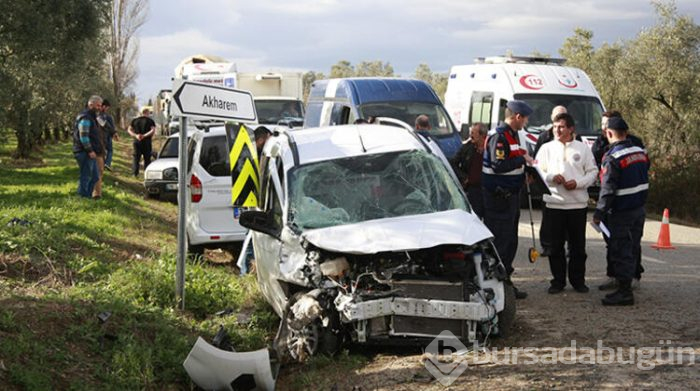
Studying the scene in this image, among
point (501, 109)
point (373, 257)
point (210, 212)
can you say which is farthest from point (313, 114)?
point (373, 257)

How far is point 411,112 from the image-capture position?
1554 centimetres

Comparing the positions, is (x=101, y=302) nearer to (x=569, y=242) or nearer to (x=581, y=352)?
(x=581, y=352)

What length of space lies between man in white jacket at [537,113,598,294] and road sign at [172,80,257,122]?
10.6 ft

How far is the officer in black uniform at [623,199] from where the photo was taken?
25.7 ft

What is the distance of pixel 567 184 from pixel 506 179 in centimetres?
63

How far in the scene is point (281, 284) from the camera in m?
6.93

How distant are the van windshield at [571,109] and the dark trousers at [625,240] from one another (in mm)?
9264

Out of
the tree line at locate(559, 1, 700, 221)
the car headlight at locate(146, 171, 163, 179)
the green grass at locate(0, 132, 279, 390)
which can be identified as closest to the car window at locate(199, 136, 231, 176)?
the green grass at locate(0, 132, 279, 390)

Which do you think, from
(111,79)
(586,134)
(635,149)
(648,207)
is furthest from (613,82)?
(111,79)

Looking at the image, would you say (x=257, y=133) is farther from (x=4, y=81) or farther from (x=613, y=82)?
(x=613, y=82)

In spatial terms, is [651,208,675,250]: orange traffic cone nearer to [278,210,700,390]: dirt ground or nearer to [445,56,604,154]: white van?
[278,210,700,390]: dirt ground

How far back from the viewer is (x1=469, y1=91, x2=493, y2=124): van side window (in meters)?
18.0

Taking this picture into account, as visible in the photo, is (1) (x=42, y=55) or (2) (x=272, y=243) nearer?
(2) (x=272, y=243)

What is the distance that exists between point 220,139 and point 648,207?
17407mm
